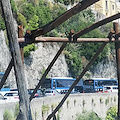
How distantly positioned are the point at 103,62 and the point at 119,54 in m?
32.7

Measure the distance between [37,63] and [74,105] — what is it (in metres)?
11.2

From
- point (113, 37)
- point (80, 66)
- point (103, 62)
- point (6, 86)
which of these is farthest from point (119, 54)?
point (103, 62)

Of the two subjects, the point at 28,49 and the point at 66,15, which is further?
the point at 28,49

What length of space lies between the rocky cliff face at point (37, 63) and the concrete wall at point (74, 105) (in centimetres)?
627

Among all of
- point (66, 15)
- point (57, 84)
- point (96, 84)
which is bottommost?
point (96, 84)

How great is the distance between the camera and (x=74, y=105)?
831 inches

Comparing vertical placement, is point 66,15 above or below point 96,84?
above

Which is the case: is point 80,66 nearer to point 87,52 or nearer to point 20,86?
point 87,52

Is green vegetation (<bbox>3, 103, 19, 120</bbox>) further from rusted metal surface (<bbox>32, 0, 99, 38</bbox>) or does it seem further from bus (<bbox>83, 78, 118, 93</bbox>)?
bus (<bbox>83, 78, 118, 93</bbox>)

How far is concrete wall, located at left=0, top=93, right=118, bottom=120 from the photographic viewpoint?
1642 centimetres

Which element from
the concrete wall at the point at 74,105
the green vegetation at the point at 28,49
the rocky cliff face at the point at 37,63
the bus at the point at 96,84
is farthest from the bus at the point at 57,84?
the concrete wall at the point at 74,105

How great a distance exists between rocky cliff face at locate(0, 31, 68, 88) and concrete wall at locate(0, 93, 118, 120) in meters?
6.27

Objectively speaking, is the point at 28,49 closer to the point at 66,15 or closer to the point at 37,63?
the point at 37,63

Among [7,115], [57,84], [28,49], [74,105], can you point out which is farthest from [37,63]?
[7,115]
